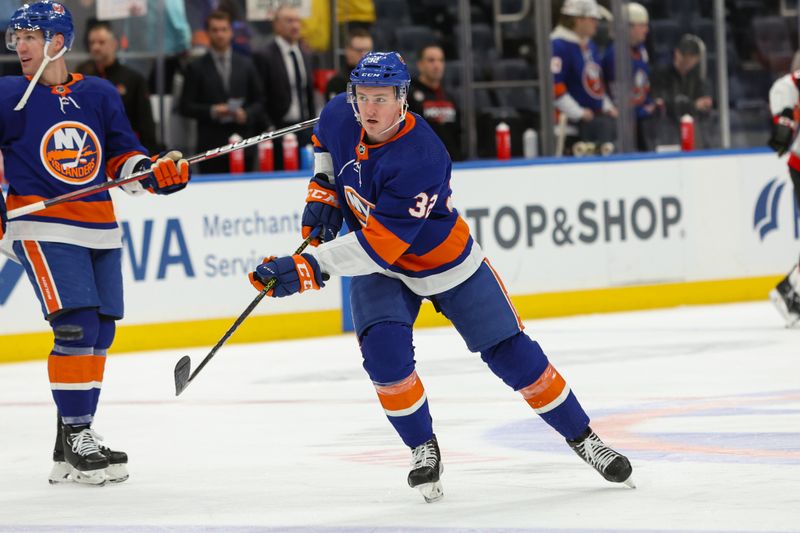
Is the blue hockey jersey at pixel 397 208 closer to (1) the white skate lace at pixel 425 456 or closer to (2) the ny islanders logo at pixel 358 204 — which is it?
(2) the ny islanders logo at pixel 358 204

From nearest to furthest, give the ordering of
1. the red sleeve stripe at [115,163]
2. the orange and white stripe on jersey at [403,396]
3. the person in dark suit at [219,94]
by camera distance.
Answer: the orange and white stripe on jersey at [403,396] → the red sleeve stripe at [115,163] → the person in dark suit at [219,94]

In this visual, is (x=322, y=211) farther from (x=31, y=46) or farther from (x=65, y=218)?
(x=31, y=46)

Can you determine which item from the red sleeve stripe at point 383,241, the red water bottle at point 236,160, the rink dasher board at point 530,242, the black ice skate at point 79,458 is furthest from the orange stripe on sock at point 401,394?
the red water bottle at point 236,160

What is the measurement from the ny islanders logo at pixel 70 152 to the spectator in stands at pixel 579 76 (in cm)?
544

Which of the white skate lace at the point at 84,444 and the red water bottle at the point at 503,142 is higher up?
the red water bottle at the point at 503,142

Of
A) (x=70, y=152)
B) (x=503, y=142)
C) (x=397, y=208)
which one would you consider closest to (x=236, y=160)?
(x=503, y=142)

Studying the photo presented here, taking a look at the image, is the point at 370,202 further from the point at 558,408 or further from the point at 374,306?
the point at 558,408

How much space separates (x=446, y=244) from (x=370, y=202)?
0.70 feet

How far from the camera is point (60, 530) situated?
3.70 m

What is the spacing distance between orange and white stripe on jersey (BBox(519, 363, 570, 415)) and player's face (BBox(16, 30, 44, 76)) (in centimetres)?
162

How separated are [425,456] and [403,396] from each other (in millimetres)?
159

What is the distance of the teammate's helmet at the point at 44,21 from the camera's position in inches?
175

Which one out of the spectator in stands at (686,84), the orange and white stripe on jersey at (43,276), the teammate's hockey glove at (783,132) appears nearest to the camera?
the orange and white stripe on jersey at (43,276)

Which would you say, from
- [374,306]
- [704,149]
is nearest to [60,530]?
[374,306]
